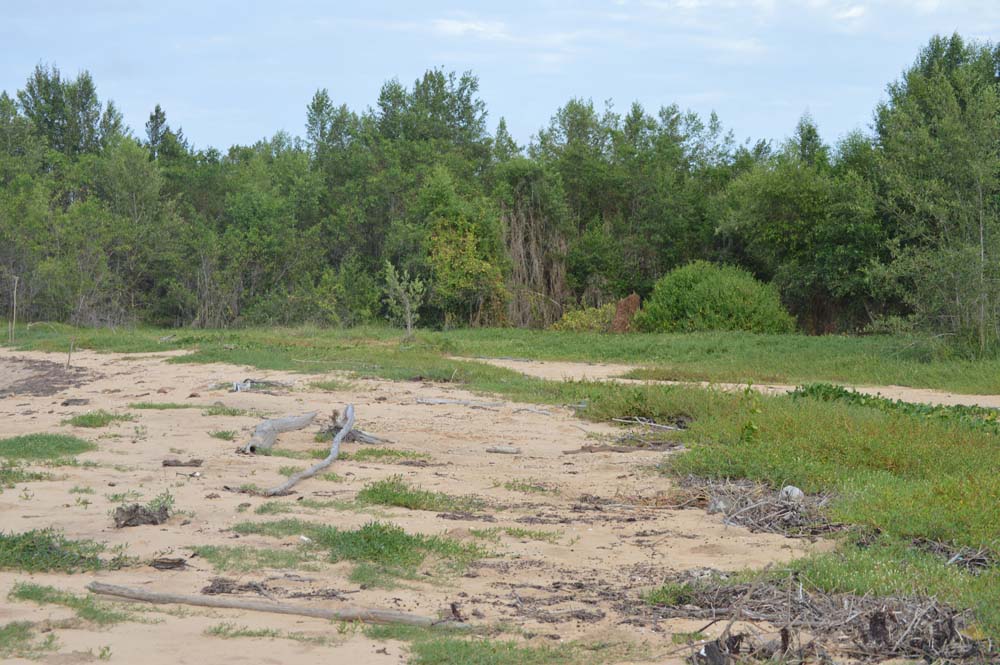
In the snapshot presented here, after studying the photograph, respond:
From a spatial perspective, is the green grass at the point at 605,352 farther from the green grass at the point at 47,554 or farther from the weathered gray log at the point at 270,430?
the green grass at the point at 47,554

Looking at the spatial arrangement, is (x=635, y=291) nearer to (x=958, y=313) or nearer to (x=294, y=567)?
(x=958, y=313)

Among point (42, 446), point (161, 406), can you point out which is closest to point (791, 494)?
point (42, 446)

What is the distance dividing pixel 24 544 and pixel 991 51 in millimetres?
30498

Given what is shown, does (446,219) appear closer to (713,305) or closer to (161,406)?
(713,305)

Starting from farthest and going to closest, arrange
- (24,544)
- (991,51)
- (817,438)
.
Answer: (991,51)
(817,438)
(24,544)

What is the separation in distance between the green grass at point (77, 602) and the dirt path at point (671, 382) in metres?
9.52

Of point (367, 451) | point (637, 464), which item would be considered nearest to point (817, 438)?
point (637, 464)

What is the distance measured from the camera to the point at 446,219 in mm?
31625

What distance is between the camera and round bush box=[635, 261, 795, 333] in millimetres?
26703

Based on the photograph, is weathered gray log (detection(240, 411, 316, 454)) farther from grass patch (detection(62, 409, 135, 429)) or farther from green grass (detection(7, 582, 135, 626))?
green grass (detection(7, 582, 135, 626))

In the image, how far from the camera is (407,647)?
14.9 ft

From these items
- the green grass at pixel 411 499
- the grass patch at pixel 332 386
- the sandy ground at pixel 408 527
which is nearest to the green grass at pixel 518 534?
the sandy ground at pixel 408 527

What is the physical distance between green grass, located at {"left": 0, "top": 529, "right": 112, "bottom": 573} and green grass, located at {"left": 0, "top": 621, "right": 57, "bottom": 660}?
955 millimetres

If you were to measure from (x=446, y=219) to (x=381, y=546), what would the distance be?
2614 centimetres
